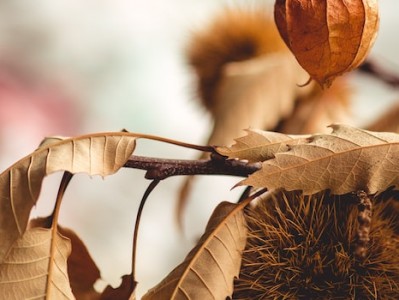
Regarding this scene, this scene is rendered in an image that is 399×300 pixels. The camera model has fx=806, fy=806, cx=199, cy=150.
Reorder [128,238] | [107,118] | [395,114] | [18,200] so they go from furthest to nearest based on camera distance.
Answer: [107,118]
[128,238]
[395,114]
[18,200]

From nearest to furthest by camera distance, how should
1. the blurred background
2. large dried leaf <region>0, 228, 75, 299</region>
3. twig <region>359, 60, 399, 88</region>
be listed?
1. large dried leaf <region>0, 228, 75, 299</region>
2. twig <region>359, 60, 399, 88</region>
3. the blurred background

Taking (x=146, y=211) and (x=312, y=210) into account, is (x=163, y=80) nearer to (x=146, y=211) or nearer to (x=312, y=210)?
(x=146, y=211)

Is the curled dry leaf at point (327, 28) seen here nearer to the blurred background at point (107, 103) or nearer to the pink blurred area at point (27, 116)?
the blurred background at point (107, 103)

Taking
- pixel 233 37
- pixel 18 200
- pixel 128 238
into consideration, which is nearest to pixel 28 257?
pixel 18 200

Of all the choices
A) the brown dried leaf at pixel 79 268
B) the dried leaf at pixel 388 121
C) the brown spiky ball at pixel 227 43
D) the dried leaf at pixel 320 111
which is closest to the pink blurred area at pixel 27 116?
the brown spiky ball at pixel 227 43

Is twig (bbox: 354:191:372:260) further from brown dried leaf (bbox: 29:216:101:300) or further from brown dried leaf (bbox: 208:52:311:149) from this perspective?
brown dried leaf (bbox: 208:52:311:149)

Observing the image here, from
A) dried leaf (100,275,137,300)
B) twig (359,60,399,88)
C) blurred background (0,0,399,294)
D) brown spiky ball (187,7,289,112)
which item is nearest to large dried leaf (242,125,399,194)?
dried leaf (100,275,137,300)

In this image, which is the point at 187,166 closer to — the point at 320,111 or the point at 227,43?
the point at 320,111
